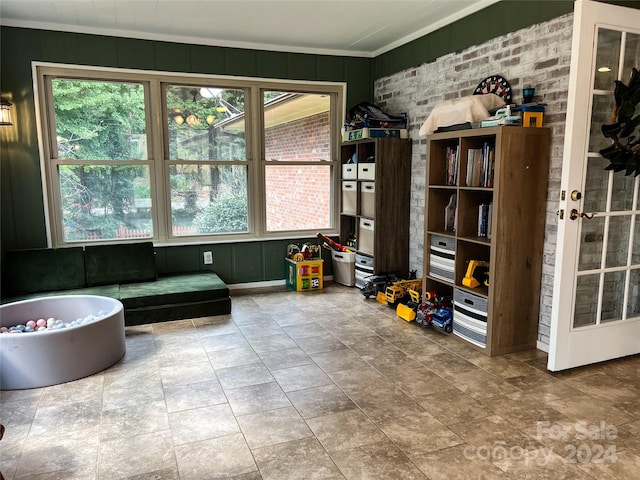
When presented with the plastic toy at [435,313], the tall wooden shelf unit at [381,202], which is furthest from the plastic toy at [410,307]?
the tall wooden shelf unit at [381,202]

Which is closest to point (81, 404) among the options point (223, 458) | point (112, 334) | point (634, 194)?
point (112, 334)

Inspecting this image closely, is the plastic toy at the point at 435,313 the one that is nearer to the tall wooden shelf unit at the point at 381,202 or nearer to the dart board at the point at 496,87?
the tall wooden shelf unit at the point at 381,202

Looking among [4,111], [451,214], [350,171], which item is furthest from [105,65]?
[451,214]

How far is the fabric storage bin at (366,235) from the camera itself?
16.1 ft

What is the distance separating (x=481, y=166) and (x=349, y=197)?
78.5 inches

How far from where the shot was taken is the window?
4.41m

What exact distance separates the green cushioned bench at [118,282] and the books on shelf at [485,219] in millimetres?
2315

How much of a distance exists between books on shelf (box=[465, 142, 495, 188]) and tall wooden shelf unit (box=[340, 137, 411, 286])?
1265mm

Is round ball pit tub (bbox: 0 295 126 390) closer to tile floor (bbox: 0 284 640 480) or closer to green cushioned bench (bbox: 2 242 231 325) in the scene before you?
tile floor (bbox: 0 284 640 480)

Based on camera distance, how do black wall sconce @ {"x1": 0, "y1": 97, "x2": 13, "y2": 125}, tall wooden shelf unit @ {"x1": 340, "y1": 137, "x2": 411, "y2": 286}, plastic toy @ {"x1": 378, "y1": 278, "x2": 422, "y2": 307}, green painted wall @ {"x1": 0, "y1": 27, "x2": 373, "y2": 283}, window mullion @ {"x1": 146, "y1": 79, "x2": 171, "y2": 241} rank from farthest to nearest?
tall wooden shelf unit @ {"x1": 340, "y1": 137, "x2": 411, "y2": 286} < window mullion @ {"x1": 146, "y1": 79, "x2": 171, "y2": 241} < plastic toy @ {"x1": 378, "y1": 278, "x2": 422, "y2": 307} < green painted wall @ {"x1": 0, "y1": 27, "x2": 373, "y2": 283} < black wall sconce @ {"x1": 0, "y1": 97, "x2": 13, "y2": 125}

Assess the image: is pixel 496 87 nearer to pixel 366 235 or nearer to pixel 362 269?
pixel 366 235

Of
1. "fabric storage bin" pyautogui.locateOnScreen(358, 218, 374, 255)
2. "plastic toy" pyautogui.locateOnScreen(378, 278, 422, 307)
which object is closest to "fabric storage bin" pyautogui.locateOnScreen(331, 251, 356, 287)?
"fabric storage bin" pyautogui.locateOnScreen(358, 218, 374, 255)

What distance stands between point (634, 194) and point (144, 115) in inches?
167

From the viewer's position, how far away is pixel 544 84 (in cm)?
327
